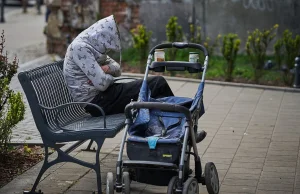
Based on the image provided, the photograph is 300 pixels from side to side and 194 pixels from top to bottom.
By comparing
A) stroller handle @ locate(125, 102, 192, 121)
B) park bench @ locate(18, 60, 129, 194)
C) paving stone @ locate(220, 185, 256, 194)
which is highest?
stroller handle @ locate(125, 102, 192, 121)

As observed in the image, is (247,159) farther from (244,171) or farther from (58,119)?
(58,119)

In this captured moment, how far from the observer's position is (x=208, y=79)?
13297 millimetres

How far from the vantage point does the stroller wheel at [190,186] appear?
6246mm

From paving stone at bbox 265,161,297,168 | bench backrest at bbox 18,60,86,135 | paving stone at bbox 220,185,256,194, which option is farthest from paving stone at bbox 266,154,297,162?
bench backrest at bbox 18,60,86,135

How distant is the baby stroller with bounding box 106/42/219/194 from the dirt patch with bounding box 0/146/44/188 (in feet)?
5.30

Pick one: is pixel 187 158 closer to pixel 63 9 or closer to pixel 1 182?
pixel 1 182

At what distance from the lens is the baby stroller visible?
6398mm

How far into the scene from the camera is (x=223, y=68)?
1368 cm

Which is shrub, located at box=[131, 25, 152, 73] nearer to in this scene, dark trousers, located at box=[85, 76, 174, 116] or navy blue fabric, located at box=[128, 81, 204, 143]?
dark trousers, located at box=[85, 76, 174, 116]

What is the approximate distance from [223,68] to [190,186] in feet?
24.6

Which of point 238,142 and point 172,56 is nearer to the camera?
point 238,142

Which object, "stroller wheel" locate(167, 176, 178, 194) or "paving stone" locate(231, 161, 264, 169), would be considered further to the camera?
"paving stone" locate(231, 161, 264, 169)

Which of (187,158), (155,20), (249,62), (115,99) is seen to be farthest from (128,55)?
(187,158)

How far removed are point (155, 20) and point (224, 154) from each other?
7344mm
